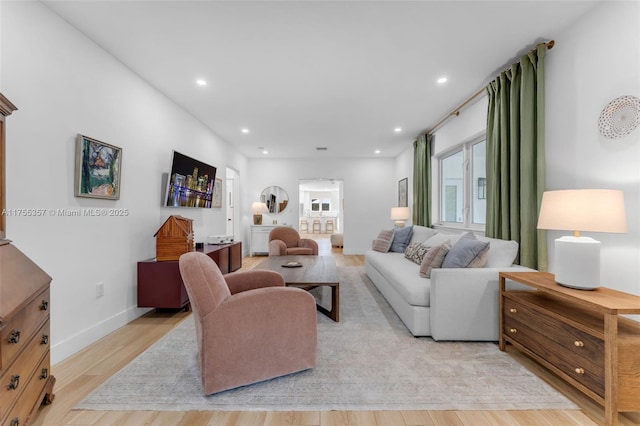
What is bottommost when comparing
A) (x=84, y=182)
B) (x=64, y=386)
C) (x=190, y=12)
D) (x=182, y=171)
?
(x=64, y=386)

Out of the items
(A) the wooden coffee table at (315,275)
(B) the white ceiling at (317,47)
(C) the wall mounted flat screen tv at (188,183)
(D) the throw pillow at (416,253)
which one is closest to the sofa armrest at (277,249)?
(A) the wooden coffee table at (315,275)

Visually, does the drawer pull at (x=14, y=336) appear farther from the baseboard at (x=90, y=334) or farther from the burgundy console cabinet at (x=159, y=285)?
the burgundy console cabinet at (x=159, y=285)

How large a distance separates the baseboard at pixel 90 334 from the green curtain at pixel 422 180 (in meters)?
4.68

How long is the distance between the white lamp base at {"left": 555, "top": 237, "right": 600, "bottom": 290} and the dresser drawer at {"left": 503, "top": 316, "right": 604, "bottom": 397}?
1.27ft

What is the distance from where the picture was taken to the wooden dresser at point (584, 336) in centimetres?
140

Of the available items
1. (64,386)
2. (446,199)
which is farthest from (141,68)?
(446,199)

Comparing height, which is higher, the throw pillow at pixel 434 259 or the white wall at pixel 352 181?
the white wall at pixel 352 181

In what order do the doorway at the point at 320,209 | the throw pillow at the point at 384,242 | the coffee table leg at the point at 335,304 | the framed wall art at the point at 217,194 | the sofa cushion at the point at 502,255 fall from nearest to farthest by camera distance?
the sofa cushion at the point at 502,255, the coffee table leg at the point at 335,304, the throw pillow at the point at 384,242, the framed wall art at the point at 217,194, the doorway at the point at 320,209

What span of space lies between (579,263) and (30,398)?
3136 millimetres

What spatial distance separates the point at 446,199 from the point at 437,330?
3.21 m

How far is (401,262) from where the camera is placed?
367cm

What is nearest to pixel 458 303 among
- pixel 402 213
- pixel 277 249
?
pixel 277 249

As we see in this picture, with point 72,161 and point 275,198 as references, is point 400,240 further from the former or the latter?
point 72,161

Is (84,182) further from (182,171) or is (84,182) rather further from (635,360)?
(635,360)
